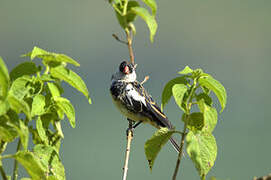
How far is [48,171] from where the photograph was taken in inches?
67.9

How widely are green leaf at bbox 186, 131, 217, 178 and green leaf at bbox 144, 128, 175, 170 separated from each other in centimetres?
16

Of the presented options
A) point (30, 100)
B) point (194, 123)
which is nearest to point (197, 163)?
point (194, 123)

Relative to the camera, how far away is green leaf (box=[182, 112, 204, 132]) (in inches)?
73.7

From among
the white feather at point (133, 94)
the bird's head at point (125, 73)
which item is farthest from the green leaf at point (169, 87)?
the bird's head at point (125, 73)

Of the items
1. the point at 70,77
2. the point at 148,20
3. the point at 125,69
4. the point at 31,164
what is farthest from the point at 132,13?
the point at 125,69

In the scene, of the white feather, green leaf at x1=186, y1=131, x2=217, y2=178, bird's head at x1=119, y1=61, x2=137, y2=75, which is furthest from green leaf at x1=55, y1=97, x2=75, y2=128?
bird's head at x1=119, y1=61, x2=137, y2=75

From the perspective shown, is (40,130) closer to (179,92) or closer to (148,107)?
(179,92)

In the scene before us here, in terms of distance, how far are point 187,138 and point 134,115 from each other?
3436 mm

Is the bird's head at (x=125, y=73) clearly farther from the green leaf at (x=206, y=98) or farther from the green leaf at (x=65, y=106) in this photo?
the green leaf at (x=65, y=106)

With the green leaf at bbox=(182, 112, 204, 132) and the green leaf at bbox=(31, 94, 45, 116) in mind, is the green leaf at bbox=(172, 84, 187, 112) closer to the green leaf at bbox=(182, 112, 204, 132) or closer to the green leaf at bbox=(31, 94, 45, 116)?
the green leaf at bbox=(182, 112, 204, 132)

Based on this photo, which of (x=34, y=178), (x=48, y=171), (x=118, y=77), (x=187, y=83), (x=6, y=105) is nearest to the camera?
(x=6, y=105)

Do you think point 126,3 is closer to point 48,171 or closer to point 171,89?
point 171,89

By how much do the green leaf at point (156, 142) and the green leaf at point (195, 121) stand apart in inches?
3.7

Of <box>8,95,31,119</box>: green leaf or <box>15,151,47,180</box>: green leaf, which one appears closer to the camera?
<box>8,95,31,119</box>: green leaf
